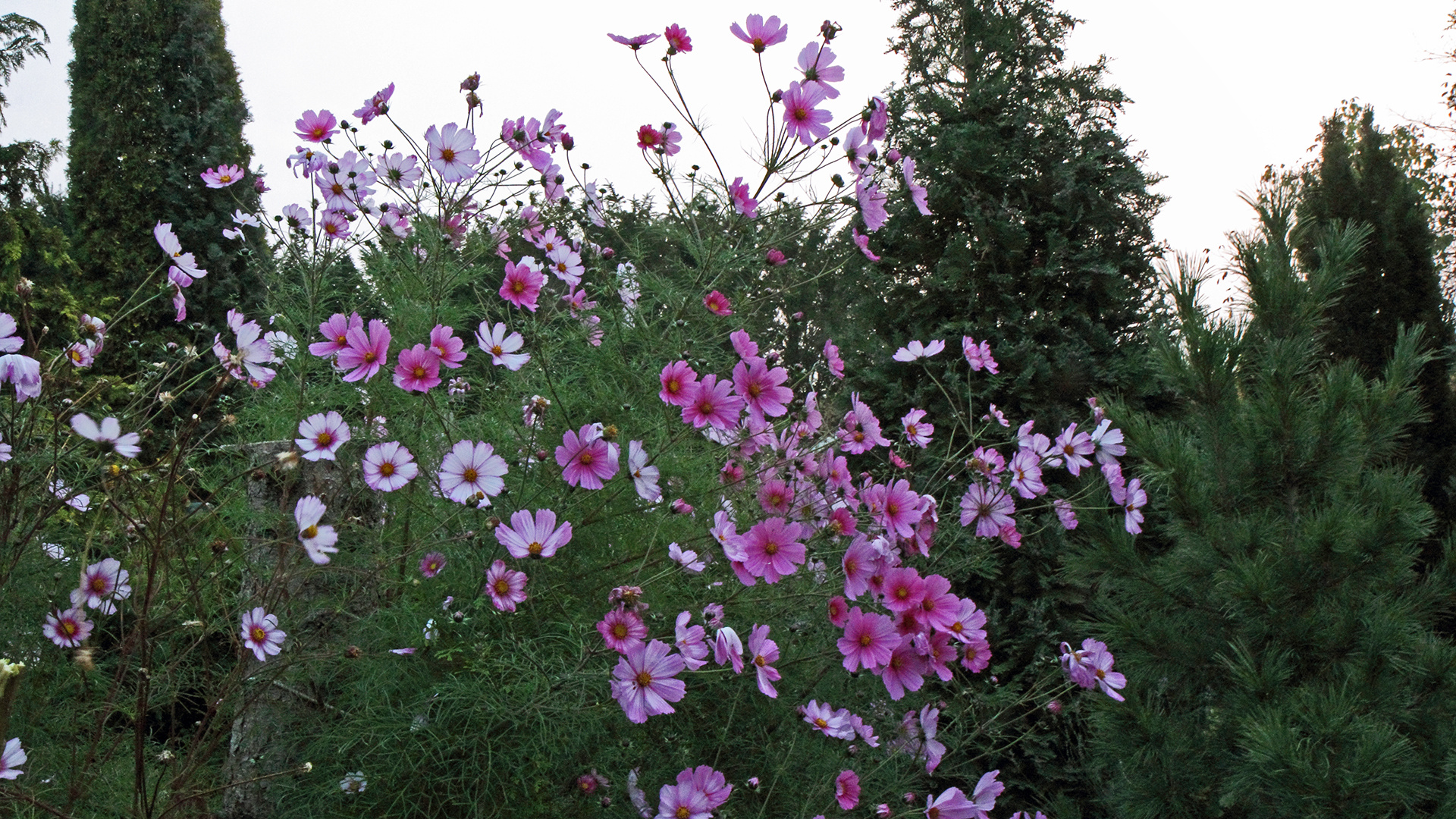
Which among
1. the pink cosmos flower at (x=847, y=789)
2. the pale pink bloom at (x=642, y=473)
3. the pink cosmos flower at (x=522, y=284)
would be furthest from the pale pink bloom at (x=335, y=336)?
the pink cosmos flower at (x=847, y=789)

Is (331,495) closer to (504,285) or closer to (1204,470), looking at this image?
(504,285)

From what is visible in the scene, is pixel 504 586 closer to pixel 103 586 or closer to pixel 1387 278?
pixel 103 586

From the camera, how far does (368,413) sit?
210 centimetres

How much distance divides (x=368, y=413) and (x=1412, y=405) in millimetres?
2319

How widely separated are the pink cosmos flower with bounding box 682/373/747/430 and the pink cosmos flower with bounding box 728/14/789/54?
62 cm

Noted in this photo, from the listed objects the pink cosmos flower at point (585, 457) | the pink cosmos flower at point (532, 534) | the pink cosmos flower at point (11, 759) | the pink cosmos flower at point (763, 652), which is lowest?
the pink cosmos flower at point (11, 759)

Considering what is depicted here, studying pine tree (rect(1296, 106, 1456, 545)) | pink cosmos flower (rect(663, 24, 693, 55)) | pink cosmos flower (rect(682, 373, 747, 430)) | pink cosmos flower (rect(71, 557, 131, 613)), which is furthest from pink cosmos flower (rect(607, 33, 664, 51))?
pine tree (rect(1296, 106, 1456, 545))

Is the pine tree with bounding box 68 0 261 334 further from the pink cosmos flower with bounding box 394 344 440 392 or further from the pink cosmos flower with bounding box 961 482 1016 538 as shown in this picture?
the pink cosmos flower with bounding box 961 482 1016 538

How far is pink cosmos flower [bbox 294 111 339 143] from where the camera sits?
2.12m

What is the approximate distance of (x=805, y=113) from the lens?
5.73ft

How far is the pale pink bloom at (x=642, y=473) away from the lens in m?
1.55

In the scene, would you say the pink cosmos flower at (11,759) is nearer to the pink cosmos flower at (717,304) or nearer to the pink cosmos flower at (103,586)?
the pink cosmos flower at (103,586)

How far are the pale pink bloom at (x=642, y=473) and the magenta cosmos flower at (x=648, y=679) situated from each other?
0.25 metres

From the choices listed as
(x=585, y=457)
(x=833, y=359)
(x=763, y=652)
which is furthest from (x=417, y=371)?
(x=833, y=359)
